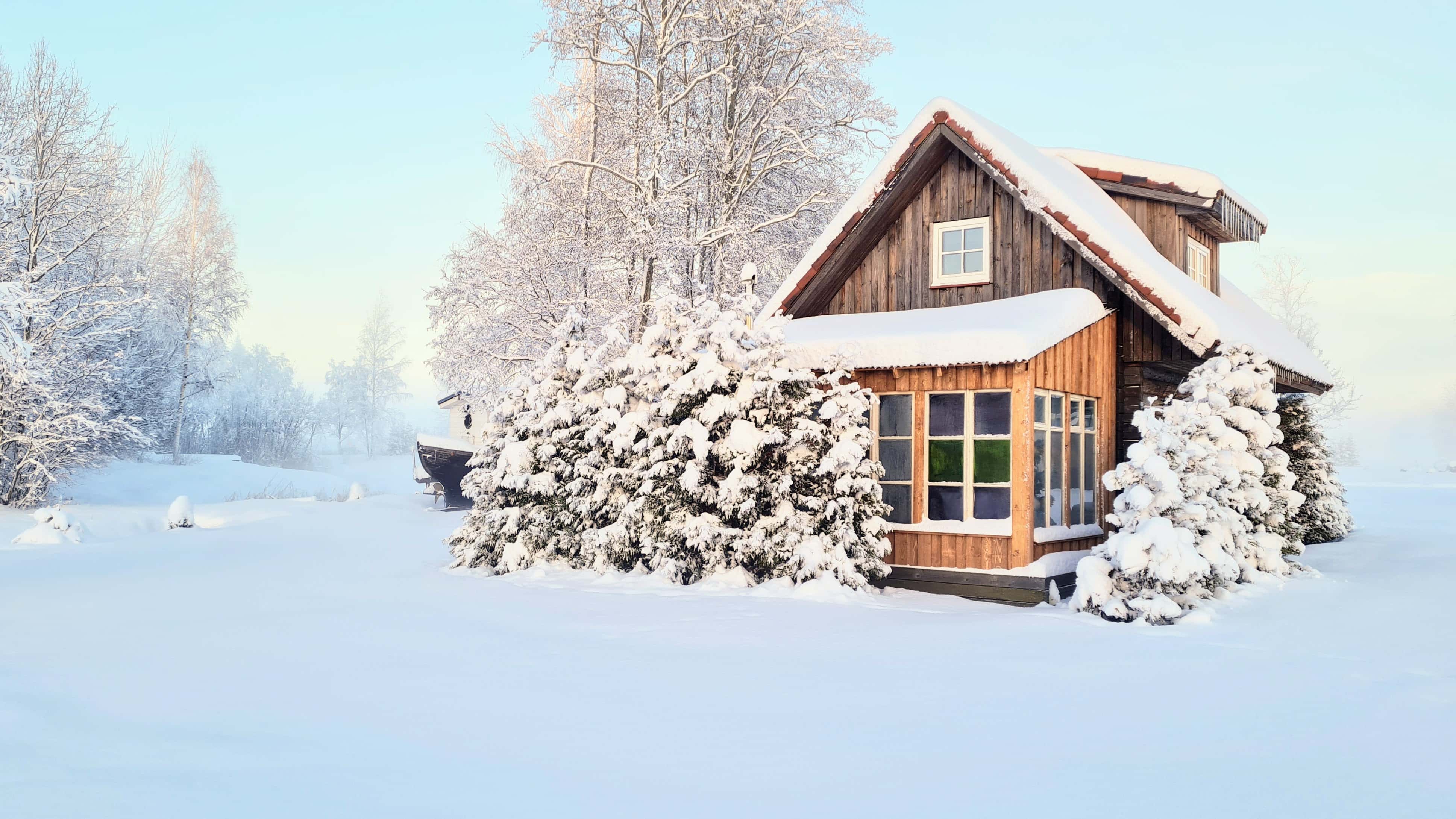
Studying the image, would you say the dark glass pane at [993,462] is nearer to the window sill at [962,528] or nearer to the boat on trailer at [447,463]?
the window sill at [962,528]

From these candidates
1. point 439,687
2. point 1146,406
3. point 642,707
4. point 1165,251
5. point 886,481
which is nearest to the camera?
point 642,707

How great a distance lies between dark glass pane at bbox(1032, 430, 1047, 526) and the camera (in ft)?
39.0

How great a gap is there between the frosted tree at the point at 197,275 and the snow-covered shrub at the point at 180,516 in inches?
697

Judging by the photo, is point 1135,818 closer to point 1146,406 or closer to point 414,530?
point 1146,406

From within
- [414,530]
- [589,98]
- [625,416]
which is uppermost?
[589,98]

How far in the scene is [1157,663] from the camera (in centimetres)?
780

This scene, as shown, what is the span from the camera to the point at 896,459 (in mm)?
12547

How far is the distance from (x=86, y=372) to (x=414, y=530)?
966 centimetres

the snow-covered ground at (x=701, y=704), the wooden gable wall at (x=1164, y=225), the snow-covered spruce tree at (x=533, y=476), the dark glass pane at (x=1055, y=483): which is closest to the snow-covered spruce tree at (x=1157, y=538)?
the snow-covered ground at (x=701, y=704)

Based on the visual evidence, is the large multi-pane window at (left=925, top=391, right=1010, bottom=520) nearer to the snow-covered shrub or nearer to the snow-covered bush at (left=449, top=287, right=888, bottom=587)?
the snow-covered bush at (left=449, top=287, right=888, bottom=587)

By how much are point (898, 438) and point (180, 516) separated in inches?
661

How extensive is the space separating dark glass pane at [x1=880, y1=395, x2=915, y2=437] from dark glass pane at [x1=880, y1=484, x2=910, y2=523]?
2.18 ft

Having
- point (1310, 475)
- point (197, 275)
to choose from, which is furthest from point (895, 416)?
point (197, 275)

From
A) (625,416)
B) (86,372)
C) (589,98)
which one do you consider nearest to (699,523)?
(625,416)
